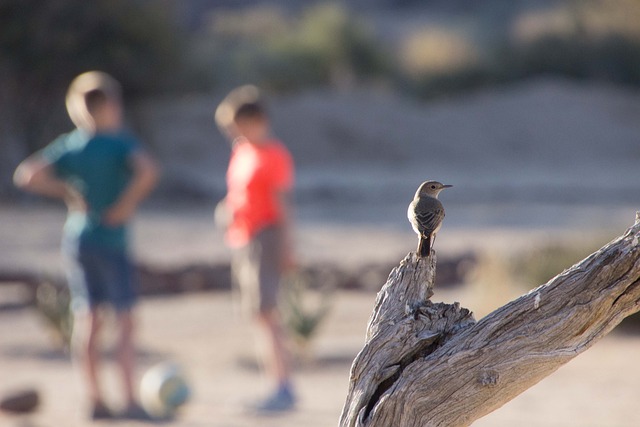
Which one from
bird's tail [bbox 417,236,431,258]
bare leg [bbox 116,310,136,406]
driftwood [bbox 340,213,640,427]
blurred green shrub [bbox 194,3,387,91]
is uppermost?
blurred green shrub [bbox 194,3,387,91]

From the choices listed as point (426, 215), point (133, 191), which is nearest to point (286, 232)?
point (133, 191)

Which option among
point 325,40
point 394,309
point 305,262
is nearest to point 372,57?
point 325,40

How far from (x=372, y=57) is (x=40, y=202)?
1946 centimetres

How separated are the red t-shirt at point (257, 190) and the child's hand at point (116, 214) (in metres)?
0.70

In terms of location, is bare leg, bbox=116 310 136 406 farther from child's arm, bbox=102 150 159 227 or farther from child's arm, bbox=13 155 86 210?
child's arm, bbox=13 155 86 210

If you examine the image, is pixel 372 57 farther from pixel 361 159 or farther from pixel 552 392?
pixel 552 392

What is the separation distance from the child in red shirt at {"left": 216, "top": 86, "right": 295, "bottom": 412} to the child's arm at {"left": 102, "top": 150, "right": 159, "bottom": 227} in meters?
0.62

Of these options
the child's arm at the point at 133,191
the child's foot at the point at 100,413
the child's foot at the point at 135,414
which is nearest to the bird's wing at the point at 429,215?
the child's arm at the point at 133,191

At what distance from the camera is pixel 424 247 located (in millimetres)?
3588

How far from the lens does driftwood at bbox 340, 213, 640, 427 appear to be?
123 inches

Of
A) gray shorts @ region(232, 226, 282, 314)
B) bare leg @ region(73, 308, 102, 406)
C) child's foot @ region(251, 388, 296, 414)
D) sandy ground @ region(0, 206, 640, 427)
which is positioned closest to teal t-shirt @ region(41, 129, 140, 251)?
bare leg @ region(73, 308, 102, 406)

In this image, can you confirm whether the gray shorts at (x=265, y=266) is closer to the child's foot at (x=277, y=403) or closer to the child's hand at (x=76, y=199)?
the child's foot at (x=277, y=403)

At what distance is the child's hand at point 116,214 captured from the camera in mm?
7066

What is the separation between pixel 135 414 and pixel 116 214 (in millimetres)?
1208
